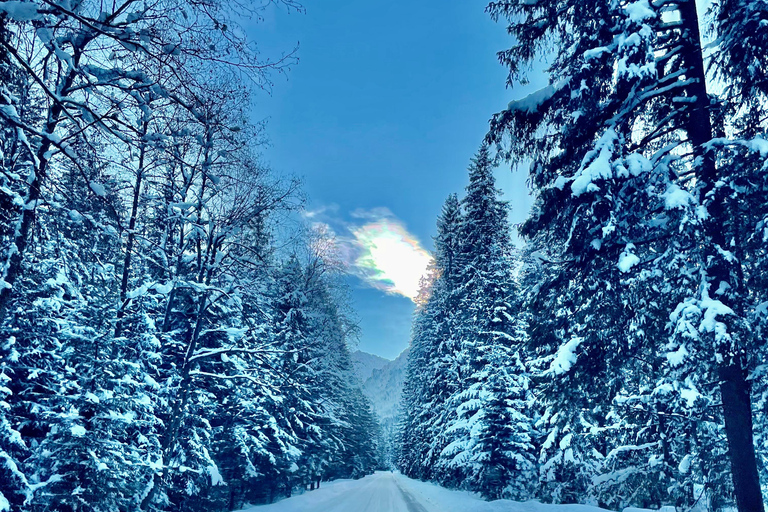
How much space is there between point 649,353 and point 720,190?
4110 mm

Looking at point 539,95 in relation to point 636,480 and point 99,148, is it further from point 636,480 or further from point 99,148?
point 636,480

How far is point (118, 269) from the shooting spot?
39.4ft

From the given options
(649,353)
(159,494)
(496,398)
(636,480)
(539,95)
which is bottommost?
(159,494)

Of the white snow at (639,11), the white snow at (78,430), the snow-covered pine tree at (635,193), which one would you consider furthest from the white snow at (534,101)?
the white snow at (78,430)

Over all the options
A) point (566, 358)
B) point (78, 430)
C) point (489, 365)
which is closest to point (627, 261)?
point (566, 358)

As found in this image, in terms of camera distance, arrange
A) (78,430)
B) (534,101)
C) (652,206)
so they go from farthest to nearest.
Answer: (78,430)
(534,101)
(652,206)

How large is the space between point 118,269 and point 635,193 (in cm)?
1363

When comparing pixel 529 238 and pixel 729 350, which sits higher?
pixel 529 238

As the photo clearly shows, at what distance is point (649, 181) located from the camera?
20.5 ft

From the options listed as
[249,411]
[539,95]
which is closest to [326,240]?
[249,411]

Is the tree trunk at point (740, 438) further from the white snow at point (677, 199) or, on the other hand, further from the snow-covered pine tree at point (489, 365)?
the snow-covered pine tree at point (489, 365)

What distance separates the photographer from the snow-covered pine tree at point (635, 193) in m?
5.62

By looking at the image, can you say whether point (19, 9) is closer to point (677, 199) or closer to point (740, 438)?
point (677, 199)

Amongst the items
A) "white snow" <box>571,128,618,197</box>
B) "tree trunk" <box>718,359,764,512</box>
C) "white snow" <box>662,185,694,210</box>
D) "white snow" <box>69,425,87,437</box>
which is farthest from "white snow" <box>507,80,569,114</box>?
"white snow" <box>69,425,87,437</box>
